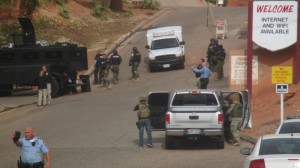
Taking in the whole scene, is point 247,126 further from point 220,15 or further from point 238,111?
point 220,15

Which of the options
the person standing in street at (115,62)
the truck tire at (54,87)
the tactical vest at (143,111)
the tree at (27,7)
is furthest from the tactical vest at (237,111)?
the tree at (27,7)

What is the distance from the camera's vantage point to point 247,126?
26.8 m

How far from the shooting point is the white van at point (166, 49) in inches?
1858

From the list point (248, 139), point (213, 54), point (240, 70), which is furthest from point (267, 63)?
point (248, 139)

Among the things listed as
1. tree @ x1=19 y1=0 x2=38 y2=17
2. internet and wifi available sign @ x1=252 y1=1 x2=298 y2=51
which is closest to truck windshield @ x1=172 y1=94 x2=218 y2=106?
internet and wifi available sign @ x1=252 y1=1 x2=298 y2=51

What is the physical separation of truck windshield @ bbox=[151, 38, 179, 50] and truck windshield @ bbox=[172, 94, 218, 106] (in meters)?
23.9

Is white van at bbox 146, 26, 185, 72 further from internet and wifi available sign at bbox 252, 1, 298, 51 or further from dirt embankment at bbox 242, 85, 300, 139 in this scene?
internet and wifi available sign at bbox 252, 1, 298, 51

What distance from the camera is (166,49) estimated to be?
47.7 metres

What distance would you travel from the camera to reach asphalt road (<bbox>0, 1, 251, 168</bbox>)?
21.8 meters

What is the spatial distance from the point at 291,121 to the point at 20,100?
24084mm

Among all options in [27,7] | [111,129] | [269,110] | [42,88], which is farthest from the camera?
[27,7]

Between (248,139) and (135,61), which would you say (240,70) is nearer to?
(248,139)

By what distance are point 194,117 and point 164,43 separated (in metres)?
25.1

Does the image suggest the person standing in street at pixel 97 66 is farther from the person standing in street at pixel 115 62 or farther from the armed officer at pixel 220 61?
the armed officer at pixel 220 61
